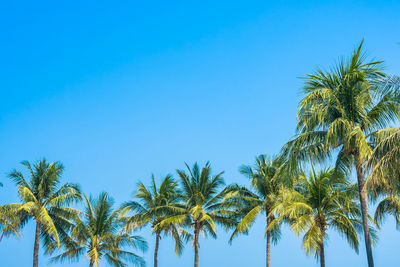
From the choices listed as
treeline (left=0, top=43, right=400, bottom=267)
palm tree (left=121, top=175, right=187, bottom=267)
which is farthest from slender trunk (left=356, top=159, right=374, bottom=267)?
palm tree (left=121, top=175, right=187, bottom=267)

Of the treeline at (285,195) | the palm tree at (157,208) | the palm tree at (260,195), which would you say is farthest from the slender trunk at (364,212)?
the palm tree at (157,208)

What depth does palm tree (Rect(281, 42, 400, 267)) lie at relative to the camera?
16.6 meters

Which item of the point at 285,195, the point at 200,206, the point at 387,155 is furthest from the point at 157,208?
the point at 387,155

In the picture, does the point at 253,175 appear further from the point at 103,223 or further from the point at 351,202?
the point at 103,223

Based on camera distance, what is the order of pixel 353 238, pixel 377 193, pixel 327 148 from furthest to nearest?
pixel 353 238 < pixel 377 193 < pixel 327 148

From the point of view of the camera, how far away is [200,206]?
29.4 meters

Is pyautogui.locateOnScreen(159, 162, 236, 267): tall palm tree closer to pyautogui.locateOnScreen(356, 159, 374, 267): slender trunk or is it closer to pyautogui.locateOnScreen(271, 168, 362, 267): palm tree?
pyautogui.locateOnScreen(271, 168, 362, 267): palm tree

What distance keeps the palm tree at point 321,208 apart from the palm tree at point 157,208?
29.0 ft

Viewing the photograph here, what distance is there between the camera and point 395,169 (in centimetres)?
1361

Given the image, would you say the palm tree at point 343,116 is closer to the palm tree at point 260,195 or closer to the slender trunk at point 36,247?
the palm tree at point 260,195

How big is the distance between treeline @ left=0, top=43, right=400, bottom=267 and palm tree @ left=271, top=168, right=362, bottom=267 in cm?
5

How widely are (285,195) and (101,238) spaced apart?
42.8 ft

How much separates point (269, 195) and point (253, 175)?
1.76m

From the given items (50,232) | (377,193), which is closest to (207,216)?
(50,232)
